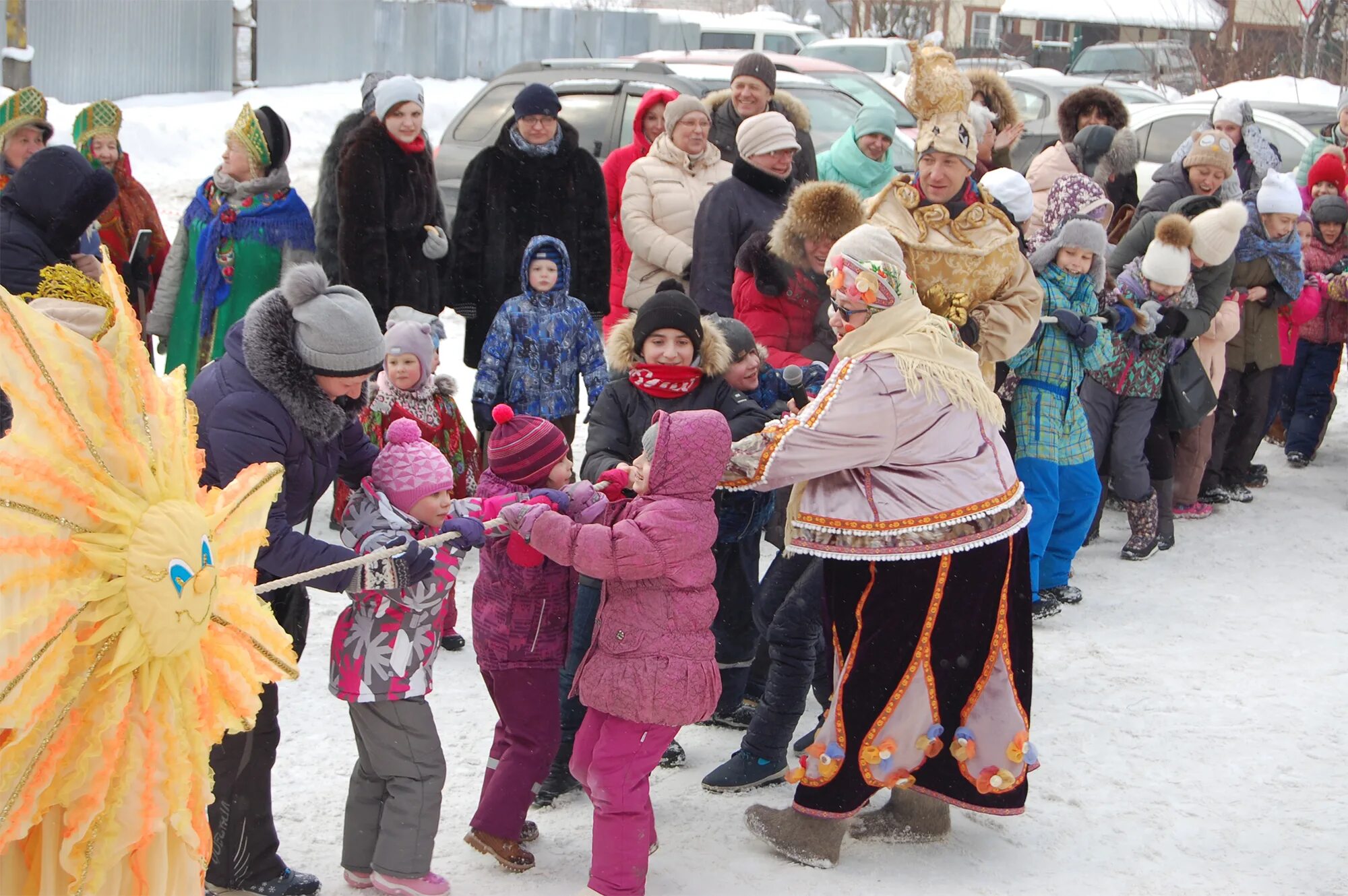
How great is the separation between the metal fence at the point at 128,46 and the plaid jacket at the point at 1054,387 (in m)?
16.0

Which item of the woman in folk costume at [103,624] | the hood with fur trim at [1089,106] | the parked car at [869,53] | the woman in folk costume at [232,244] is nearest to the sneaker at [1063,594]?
the hood with fur trim at [1089,106]

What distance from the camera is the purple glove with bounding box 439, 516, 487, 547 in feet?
11.7

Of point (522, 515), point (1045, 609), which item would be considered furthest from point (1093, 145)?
point (522, 515)

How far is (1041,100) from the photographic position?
16.7 metres

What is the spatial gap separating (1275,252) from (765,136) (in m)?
3.50

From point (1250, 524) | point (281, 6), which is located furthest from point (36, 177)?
point (281, 6)

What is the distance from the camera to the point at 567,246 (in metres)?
7.04

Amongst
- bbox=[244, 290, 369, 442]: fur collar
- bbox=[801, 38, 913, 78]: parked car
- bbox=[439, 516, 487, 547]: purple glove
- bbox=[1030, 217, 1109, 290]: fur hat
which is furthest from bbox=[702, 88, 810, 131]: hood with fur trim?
bbox=[801, 38, 913, 78]: parked car

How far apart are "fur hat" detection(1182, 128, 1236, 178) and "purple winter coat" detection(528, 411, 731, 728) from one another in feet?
17.5

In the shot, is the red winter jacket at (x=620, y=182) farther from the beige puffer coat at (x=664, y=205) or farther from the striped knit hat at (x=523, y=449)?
the striped knit hat at (x=523, y=449)

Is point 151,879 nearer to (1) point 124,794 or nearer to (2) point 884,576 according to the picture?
(1) point 124,794

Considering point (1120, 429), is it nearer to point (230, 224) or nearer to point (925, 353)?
point (925, 353)

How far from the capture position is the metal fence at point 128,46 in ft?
62.3

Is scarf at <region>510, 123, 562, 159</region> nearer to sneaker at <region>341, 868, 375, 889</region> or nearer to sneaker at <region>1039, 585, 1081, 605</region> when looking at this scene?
sneaker at <region>1039, 585, 1081, 605</region>
